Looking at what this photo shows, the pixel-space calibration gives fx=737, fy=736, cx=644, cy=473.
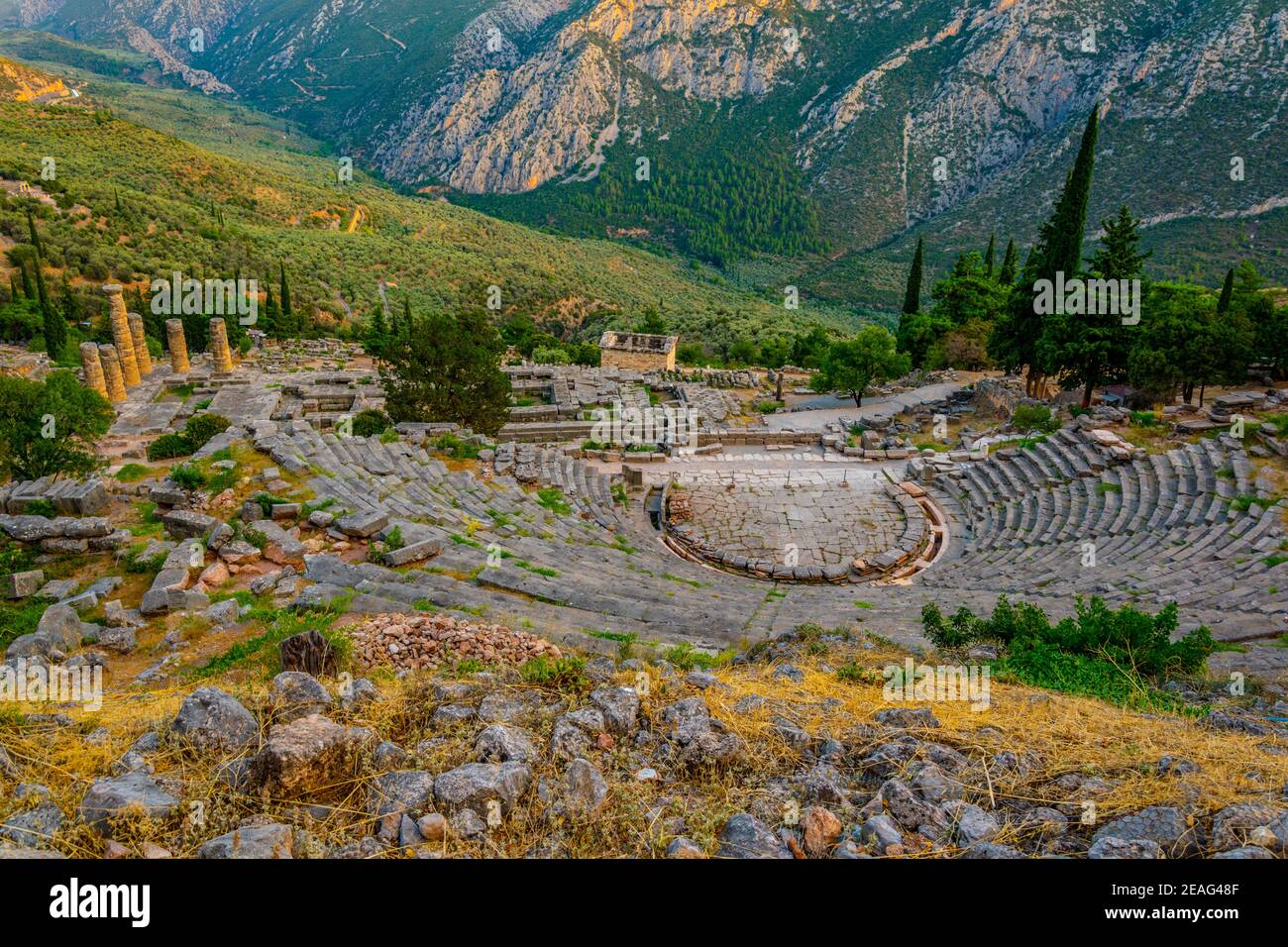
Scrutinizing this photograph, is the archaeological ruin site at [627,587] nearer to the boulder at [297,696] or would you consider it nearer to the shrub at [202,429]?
the boulder at [297,696]

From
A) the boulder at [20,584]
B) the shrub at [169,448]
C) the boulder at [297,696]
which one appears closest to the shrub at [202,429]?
the shrub at [169,448]

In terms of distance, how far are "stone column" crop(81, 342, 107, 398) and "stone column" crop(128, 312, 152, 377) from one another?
11.5ft

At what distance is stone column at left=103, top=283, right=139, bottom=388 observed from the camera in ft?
86.6

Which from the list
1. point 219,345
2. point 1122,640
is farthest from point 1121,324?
point 219,345

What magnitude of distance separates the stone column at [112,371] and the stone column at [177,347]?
10.2ft

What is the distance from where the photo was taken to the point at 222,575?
10.1 meters

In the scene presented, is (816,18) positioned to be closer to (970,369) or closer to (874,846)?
(970,369)

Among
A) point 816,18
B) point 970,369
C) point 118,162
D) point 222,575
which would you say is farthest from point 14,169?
point 816,18

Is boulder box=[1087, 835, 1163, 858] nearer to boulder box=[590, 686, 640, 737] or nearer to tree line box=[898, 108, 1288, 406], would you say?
boulder box=[590, 686, 640, 737]

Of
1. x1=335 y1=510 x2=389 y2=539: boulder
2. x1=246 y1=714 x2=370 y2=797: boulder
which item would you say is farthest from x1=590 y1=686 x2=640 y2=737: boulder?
x1=335 y1=510 x2=389 y2=539: boulder

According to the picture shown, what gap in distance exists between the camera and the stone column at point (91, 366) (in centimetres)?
2430

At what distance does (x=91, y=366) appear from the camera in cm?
2456
